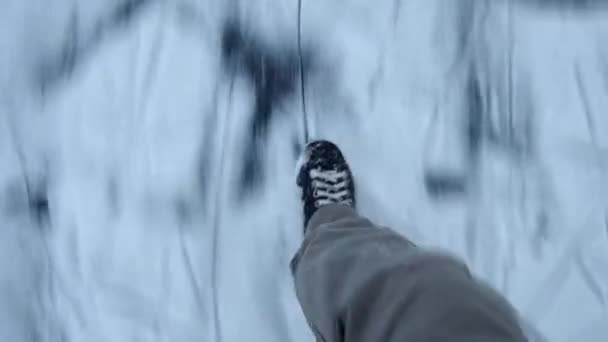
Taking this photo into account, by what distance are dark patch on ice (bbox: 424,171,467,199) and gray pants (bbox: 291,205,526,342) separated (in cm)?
24

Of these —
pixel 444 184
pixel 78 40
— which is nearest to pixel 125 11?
pixel 78 40

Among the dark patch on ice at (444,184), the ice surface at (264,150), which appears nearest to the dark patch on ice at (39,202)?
the ice surface at (264,150)

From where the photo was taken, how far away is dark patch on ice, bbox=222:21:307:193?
0.95 m

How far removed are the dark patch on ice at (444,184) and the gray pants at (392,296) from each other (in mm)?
242

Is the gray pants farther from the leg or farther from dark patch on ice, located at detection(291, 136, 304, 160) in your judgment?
dark patch on ice, located at detection(291, 136, 304, 160)

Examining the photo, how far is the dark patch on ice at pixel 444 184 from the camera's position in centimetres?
94

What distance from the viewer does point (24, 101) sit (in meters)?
0.95

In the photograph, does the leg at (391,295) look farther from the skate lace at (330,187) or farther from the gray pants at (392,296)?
the skate lace at (330,187)

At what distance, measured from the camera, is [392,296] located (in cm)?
55

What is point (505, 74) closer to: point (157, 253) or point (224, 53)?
point (224, 53)

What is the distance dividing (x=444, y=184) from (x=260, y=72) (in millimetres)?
381

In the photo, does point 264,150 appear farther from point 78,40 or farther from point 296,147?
point 78,40

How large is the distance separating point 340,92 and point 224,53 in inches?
8.7

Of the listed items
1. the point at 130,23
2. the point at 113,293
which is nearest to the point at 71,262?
the point at 113,293
